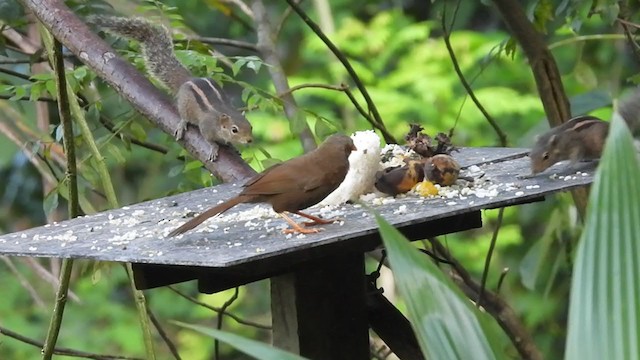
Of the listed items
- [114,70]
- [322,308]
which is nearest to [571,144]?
[322,308]

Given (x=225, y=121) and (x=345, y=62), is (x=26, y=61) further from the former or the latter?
(x=345, y=62)

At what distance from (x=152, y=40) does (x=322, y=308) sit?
47.7 inches

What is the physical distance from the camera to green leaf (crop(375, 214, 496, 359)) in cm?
108

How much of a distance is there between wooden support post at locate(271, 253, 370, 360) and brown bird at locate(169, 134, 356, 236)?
0.14 meters

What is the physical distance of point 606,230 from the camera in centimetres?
105

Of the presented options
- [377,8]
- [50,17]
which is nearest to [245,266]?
[50,17]

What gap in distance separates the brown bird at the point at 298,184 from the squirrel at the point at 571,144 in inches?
15.8

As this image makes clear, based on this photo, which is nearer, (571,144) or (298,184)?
(298,184)

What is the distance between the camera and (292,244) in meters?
1.49

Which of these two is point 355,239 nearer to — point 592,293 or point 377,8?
point 592,293

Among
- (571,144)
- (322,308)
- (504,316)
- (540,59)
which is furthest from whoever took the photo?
(504,316)

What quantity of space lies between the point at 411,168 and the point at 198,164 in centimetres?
98

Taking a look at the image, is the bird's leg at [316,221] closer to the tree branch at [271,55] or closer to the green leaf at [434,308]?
the green leaf at [434,308]

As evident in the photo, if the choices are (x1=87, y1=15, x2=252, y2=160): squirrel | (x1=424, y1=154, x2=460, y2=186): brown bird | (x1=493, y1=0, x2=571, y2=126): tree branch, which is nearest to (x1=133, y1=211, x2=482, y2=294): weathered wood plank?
(x1=424, y1=154, x2=460, y2=186): brown bird
